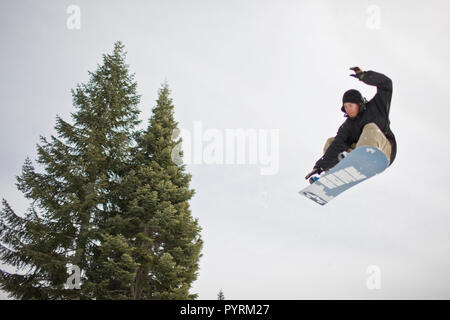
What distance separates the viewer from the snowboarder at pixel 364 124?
589 centimetres

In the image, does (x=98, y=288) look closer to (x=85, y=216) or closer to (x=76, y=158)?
(x=85, y=216)

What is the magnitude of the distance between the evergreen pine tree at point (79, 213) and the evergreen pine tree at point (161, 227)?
683 millimetres

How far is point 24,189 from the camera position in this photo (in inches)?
488

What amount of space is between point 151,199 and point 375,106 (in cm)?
910

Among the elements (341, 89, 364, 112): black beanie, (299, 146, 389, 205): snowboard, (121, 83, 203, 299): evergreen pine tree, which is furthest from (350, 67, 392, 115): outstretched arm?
(121, 83, 203, 299): evergreen pine tree

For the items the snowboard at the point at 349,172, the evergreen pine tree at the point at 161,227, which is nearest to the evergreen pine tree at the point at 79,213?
the evergreen pine tree at the point at 161,227

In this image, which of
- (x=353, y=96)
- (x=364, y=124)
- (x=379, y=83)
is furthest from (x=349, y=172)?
(x=379, y=83)

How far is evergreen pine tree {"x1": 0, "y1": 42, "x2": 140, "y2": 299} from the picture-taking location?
1095 cm

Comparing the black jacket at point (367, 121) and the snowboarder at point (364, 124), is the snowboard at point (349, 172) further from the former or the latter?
the black jacket at point (367, 121)

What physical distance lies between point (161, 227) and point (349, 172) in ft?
27.5

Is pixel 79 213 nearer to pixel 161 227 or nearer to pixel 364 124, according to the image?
pixel 161 227

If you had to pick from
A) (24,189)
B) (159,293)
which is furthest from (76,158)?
(159,293)
